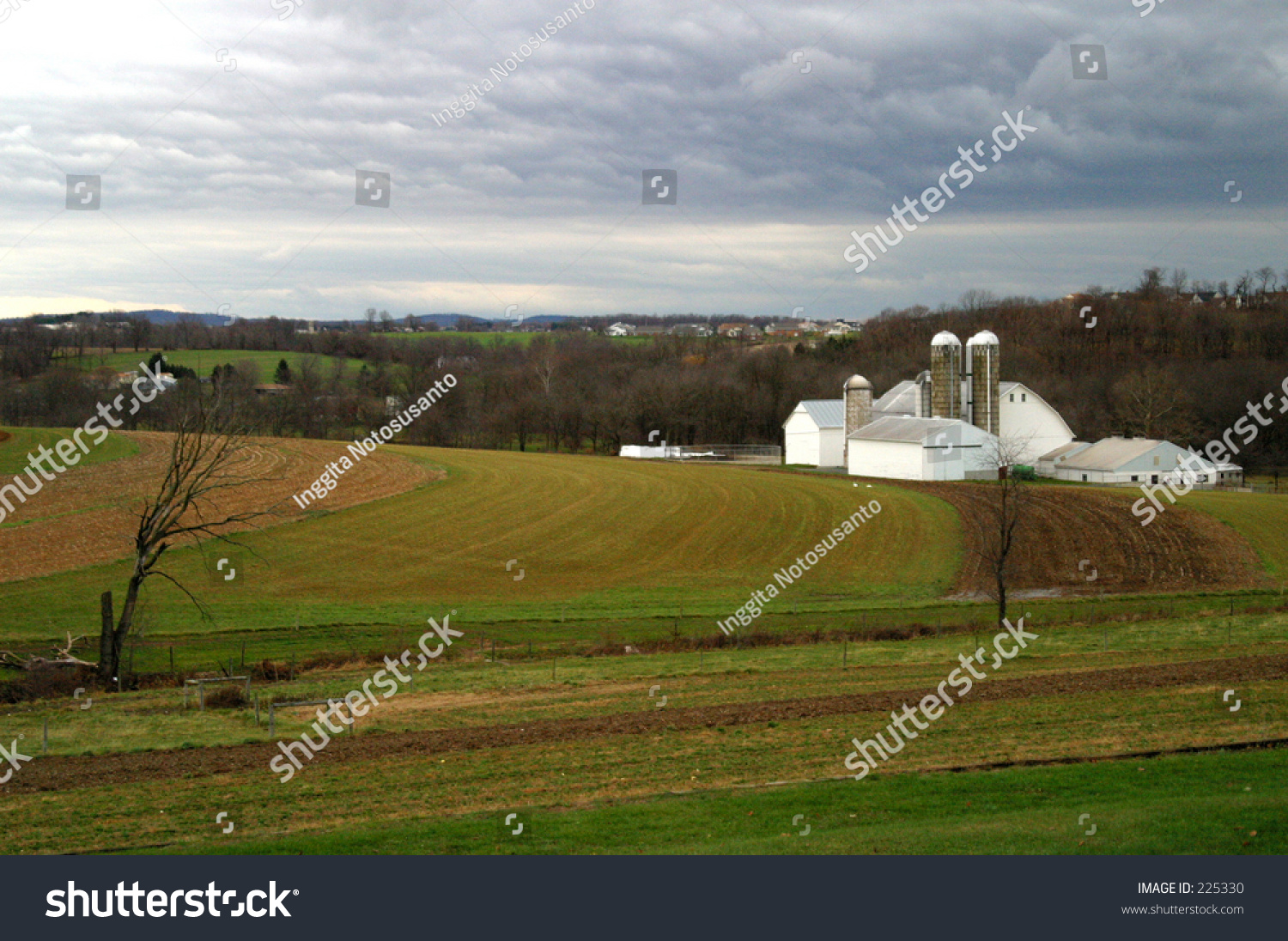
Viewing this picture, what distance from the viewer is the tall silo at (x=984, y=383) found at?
8006 centimetres

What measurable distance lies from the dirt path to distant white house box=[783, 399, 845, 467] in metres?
58.7

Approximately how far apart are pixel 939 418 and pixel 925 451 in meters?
7.24

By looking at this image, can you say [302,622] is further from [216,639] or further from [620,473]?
[620,473]

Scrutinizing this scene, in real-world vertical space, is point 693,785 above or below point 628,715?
above

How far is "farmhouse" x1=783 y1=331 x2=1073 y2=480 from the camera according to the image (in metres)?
73.1

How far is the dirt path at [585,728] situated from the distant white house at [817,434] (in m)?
58.7

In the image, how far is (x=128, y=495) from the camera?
46969 mm

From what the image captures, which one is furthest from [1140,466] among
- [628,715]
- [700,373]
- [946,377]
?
[628,715]

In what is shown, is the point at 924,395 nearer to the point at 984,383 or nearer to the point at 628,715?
the point at 984,383

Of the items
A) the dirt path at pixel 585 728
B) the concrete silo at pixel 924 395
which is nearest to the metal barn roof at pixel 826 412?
the concrete silo at pixel 924 395

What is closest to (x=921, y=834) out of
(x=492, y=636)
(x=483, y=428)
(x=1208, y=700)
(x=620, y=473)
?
(x=1208, y=700)

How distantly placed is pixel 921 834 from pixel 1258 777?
5714 mm

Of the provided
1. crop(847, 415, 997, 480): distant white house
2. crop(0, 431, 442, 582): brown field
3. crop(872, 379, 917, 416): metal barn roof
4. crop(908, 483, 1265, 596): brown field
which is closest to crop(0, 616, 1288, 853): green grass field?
crop(0, 431, 442, 582): brown field

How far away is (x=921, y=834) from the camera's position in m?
12.6
